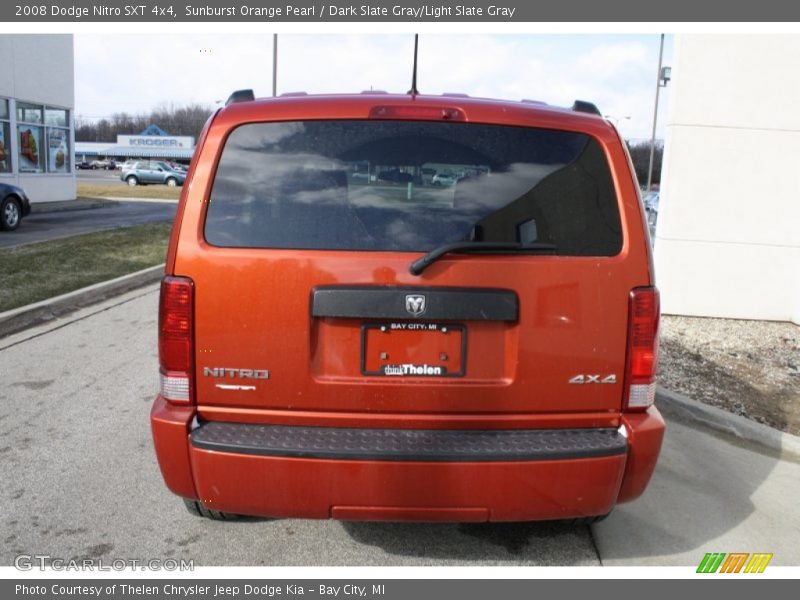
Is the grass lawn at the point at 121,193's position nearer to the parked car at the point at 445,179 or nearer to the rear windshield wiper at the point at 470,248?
the parked car at the point at 445,179

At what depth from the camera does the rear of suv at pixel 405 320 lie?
110 inches

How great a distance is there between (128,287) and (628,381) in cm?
855

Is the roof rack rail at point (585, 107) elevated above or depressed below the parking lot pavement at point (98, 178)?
above

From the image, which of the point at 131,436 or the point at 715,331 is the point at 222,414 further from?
the point at 715,331

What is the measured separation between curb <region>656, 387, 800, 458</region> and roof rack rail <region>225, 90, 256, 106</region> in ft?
13.3

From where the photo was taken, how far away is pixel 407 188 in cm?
292

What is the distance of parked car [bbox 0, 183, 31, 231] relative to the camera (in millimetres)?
14788

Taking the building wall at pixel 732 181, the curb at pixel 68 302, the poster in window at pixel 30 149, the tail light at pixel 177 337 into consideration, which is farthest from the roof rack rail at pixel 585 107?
the poster in window at pixel 30 149

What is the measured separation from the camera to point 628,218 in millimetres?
2953

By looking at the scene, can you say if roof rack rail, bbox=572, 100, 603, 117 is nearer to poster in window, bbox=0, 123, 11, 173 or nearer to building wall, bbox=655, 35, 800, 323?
building wall, bbox=655, 35, 800, 323

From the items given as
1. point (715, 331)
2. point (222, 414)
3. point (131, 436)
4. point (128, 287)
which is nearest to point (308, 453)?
point (222, 414)

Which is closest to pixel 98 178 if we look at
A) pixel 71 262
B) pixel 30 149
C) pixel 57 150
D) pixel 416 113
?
pixel 57 150

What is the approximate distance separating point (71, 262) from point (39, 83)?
14.9m

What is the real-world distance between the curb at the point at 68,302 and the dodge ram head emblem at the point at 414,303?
5.82 metres
